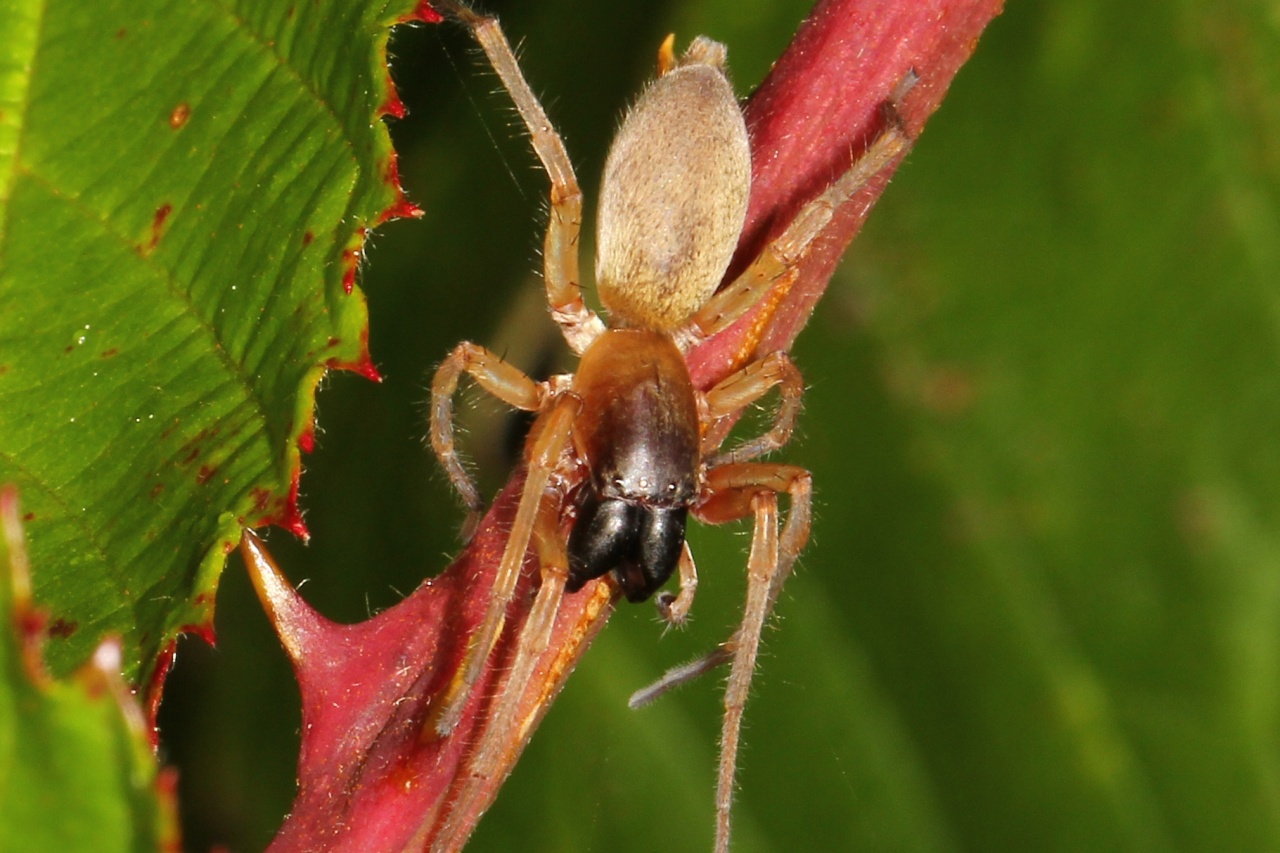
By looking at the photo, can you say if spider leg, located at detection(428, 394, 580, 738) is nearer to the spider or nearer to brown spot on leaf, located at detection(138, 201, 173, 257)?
the spider

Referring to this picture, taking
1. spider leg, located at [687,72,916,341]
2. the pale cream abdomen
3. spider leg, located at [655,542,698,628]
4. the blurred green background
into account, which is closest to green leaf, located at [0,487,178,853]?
spider leg, located at [687,72,916,341]

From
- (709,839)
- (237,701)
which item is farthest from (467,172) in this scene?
(709,839)

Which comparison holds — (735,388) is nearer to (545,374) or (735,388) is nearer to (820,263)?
(820,263)

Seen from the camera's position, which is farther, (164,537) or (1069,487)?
(1069,487)

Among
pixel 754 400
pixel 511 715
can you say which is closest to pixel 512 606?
pixel 511 715

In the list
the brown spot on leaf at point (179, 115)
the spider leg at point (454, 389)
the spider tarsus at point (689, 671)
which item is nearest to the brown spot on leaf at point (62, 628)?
the brown spot on leaf at point (179, 115)
